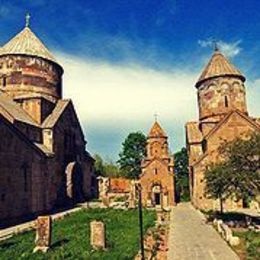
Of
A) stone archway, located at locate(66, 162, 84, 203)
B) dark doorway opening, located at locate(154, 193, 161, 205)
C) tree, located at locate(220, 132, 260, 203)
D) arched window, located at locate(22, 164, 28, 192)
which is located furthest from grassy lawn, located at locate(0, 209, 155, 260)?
dark doorway opening, located at locate(154, 193, 161, 205)

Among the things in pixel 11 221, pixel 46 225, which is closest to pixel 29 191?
pixel 11 221

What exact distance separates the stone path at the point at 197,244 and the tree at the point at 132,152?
141ft

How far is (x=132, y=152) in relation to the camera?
6438 cm

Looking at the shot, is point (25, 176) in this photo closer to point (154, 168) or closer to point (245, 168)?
point (245, 168)

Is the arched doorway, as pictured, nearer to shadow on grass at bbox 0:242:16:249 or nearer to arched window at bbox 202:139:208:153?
arched window at bbox 202:139:208:153

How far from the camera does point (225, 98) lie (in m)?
34.7

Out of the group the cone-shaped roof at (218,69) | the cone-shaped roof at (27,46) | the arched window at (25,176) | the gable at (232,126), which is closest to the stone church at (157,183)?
the gable at (232,126)

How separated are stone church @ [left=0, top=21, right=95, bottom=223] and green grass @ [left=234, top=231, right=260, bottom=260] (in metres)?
14.0

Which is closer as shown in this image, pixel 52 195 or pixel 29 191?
pixel 29 191

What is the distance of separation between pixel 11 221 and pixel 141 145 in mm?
43974

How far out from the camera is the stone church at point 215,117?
104 ft

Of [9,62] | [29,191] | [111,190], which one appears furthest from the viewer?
[111,190]

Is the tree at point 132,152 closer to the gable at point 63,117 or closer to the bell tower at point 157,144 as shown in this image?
the bell tower at point 157,144

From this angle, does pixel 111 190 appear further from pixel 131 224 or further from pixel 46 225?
pixel 46 225
